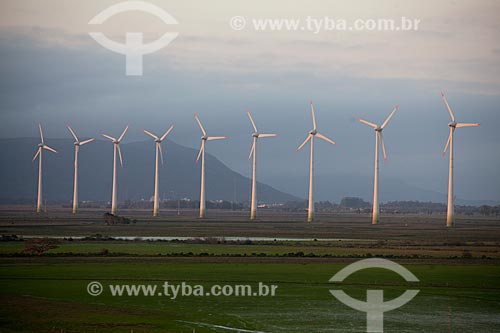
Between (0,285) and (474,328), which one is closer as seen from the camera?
(474,328)

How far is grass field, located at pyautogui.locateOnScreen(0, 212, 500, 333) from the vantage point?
4588cm

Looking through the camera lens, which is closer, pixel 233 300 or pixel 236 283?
pixel 233 300

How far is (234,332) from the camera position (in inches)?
1687

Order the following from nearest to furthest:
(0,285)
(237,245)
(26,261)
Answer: (0,285) < (26,261) < (237,245)

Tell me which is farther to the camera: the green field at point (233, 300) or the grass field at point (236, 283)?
the grass field at point (236, 283)

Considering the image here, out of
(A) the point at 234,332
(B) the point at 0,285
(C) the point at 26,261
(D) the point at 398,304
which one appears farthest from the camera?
(C) the point at 26,261

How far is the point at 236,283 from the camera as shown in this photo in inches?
2400

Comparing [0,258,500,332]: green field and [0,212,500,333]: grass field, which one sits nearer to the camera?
[0,258,500,332]: green field

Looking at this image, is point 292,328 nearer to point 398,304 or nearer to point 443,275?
point 398,304

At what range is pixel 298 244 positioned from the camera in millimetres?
102562

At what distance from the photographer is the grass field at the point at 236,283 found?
4588 centimetres

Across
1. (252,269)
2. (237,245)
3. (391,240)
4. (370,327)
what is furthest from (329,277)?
(391,240)

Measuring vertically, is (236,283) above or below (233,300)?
above

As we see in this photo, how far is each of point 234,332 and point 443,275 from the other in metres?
30.0
